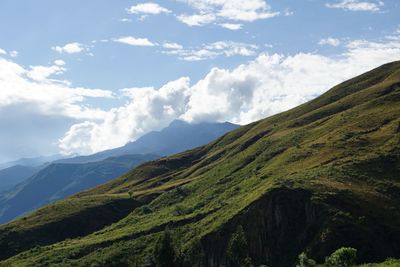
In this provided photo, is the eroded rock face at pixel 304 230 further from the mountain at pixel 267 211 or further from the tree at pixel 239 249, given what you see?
the tree at pixel 239 249

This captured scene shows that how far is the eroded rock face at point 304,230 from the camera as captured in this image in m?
81.7

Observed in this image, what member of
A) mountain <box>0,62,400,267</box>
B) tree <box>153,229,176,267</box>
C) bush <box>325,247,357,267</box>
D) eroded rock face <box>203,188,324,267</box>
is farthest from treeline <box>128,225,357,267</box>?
bush <box>325,247,357,267</box>

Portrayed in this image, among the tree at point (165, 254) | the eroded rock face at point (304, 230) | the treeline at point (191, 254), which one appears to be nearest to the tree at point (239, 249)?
the treeline at point (191, 254)

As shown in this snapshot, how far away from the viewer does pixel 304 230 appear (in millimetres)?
89375

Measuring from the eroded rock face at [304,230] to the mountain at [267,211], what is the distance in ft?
0.67

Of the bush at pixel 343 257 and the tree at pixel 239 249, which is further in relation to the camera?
the tree at pixel 239 249

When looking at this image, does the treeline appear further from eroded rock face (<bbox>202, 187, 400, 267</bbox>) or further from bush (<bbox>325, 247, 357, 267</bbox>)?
bush (<bbox>325, 247, 357, 267</bbox>)

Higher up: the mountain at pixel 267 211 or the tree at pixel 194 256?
the mountain at pixel 267 211

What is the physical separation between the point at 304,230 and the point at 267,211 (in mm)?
9992

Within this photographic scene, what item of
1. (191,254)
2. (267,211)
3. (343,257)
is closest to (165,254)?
(191,254)

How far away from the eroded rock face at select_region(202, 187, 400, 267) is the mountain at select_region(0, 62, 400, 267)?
0.67 feet

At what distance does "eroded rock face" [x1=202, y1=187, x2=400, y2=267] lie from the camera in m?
81.7

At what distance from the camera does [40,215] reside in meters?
163

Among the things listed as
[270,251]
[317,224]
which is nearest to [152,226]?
[270,251]
